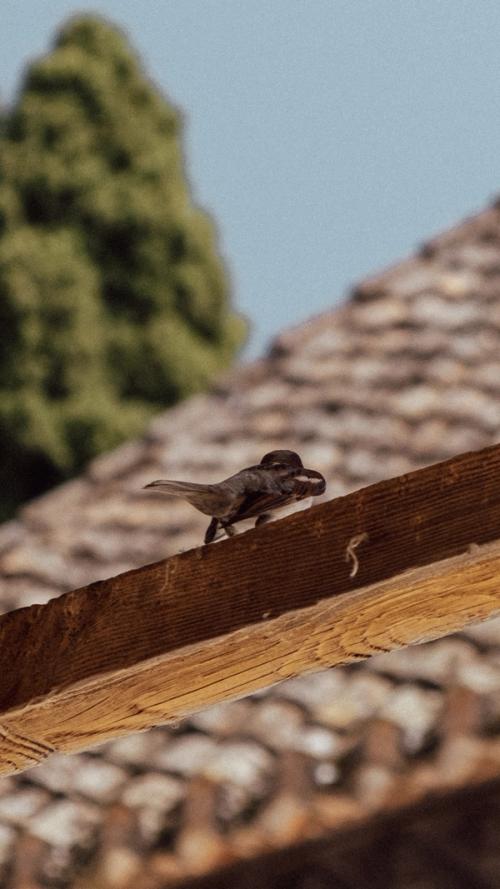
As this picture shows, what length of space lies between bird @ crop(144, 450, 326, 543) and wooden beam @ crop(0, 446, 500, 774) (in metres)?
0.10

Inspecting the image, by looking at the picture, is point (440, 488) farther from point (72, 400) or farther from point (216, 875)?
point (72, 400)

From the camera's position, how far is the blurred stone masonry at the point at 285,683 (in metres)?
3.51

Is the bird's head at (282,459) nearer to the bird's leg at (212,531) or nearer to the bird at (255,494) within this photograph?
the bird at (255,494)

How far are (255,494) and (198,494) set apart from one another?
10 centimetres

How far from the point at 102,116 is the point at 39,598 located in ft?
32.8

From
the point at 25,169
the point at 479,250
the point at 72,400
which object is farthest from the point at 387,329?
the point at 25,169

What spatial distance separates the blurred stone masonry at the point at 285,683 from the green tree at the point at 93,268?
6.56 m

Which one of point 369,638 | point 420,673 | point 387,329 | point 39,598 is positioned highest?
point 387,329

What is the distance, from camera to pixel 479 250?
5.88 meters

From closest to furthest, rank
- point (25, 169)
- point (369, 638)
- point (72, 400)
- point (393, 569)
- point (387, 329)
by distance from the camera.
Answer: point (393, 569)
point (369, 638)
point (387, 329)
point (72, 400)
point (25, 169)

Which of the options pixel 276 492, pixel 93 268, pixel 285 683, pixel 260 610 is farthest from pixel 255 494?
pixel 93 268

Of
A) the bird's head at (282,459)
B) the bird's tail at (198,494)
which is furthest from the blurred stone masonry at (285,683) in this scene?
the bird's tail at (198,494)

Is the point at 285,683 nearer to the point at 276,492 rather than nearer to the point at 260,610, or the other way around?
the point at 276,492

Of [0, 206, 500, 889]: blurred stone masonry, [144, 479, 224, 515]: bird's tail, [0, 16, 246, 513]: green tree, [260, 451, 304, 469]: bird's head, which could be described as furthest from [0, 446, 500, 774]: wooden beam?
[0, 16, 246, 513]: green tree
